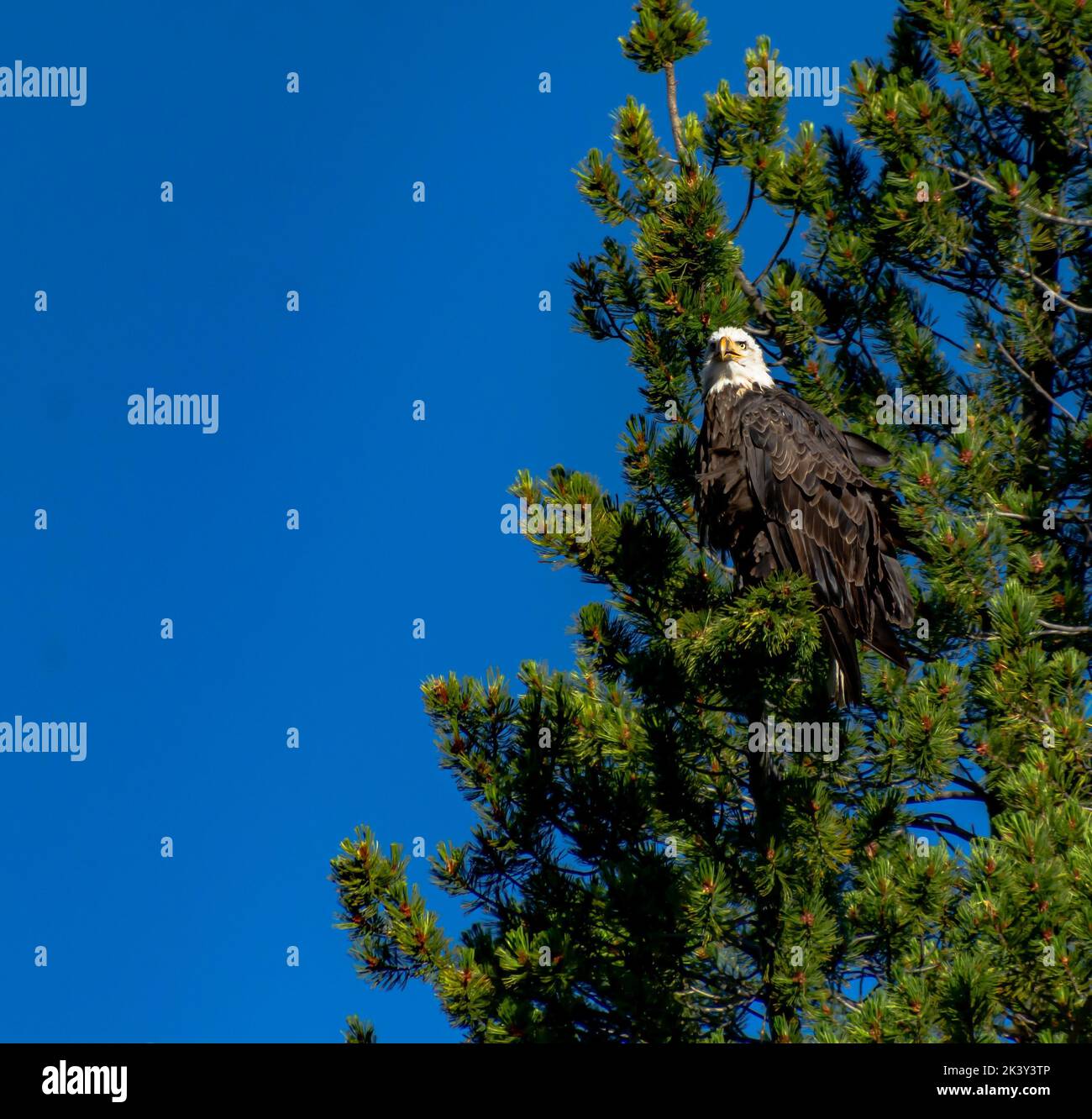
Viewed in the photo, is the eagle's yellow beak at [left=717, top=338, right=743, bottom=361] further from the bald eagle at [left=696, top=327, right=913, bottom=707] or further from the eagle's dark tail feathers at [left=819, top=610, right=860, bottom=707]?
the eagle's dark tail feathers at [left=819, top=610, right=860, bottom=707]

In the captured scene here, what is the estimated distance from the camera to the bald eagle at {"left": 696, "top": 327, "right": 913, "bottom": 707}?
673 centimetres

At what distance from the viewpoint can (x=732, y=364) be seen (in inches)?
278

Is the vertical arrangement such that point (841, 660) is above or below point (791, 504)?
below

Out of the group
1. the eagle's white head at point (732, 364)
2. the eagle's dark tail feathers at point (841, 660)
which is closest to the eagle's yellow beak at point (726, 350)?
the eagle's white head at point (732, 364)

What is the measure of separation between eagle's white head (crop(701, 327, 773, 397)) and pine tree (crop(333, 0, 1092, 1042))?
0.36ft

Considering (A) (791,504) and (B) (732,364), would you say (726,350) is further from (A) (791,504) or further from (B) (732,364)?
(A) (791,504)

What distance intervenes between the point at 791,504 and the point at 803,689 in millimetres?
895

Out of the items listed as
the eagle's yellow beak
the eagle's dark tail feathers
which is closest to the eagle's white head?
the eagle's yellow beak

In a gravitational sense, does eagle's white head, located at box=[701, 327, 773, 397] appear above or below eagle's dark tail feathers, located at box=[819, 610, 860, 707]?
above

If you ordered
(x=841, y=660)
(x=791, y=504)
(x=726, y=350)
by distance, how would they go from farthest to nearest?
(x=726, y=350) → (x=791, y=504) → (x=841, y=660)

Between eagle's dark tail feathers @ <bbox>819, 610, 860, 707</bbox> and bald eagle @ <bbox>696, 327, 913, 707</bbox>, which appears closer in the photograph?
eagle's dark tail feathers @ <bbox>819, 610, 860, 707</bbox>

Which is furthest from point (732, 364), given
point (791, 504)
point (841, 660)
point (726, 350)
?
point (841, 660)

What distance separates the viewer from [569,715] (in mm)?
6945

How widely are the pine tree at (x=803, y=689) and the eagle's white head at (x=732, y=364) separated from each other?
0.11 metres
